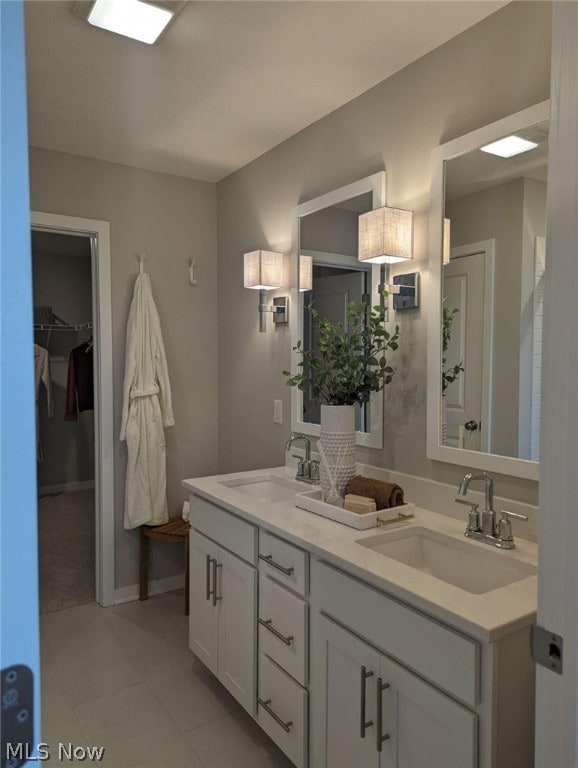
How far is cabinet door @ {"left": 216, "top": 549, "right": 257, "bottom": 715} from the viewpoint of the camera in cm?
200

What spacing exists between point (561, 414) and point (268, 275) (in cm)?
211

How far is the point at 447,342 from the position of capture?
1.92 m

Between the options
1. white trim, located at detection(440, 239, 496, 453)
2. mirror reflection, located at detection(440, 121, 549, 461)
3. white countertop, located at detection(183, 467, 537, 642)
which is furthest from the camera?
white trim, located at detection(440, 239, 496, 453)

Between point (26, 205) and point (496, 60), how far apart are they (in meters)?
1.79

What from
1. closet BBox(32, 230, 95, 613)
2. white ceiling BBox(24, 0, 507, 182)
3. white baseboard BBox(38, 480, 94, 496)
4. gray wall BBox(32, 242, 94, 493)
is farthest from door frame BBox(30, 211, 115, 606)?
white baseboard BBox(38, 480, 94, 496)

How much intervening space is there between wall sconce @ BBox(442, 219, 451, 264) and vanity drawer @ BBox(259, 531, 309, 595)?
1.11 metres

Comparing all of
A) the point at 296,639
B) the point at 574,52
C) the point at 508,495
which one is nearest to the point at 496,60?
the point at 574,52

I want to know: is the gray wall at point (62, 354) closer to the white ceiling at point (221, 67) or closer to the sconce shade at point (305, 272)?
the white ceiling at point (221, 67)

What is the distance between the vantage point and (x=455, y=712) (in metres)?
1.20

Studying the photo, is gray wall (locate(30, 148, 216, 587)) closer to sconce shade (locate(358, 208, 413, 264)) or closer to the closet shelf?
sconce shade (locate(358, 208, 413, 264))

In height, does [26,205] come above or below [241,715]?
above

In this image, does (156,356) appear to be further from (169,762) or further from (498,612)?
(498,612)

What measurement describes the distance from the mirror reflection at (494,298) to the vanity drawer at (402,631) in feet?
2.09

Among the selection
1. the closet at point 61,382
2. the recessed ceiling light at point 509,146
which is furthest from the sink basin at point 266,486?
→ the closet at point 61,382
